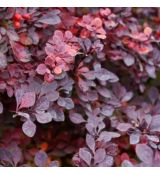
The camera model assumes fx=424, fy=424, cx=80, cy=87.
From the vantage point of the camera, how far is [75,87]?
1501 millimetres

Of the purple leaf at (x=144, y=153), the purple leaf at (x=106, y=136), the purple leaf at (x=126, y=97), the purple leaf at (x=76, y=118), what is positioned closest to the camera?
the purple leaf at (x=144, y=153)

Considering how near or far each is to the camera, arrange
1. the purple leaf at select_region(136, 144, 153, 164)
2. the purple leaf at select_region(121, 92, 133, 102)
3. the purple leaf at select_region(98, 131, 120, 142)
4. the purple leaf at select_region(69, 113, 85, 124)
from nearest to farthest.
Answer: the purple leaf at select_region(136, 144, 153, 164) → the purple leaf at select_region(98, 131, 120, 142) → the purple leaf at select_region(69, 113, 85, 124) → the purple leaf at select_region(121, 92, 133, 102)

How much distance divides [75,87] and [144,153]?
1.28 ft

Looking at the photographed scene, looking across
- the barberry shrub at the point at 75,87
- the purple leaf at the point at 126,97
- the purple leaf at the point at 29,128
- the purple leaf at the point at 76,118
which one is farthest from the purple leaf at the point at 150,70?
the purple leaf at the point at 29,128

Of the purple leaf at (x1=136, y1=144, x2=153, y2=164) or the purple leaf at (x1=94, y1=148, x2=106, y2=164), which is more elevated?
the purple leaf at (x1=136, y1=144, x2=153, y2=164)

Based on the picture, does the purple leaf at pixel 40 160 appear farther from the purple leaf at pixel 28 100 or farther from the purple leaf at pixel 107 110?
the purple leaf at pixel 107 110

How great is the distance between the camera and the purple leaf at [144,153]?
4.01 feet

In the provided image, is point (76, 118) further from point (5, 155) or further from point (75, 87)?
point (5, 155)

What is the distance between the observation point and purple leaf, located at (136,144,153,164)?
1222 millimetres

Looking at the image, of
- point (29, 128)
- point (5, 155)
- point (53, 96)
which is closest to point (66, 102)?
point (53, 96)

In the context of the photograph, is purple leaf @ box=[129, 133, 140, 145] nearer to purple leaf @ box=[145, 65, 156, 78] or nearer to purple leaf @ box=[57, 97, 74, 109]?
purple leaf @ box=[57, 97, 74, 109]

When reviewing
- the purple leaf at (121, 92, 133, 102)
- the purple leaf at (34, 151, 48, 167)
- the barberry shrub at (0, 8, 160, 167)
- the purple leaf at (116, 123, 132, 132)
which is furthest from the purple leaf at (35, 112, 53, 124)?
the purple leaf at (121, 92, 133, 102)

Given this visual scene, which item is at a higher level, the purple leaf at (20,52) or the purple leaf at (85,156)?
the purple leaf at (20,52)

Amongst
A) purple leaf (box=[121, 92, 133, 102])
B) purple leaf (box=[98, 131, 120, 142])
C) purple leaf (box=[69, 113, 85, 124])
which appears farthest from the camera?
purple leaf (box=[121, 92, 133, 102])
